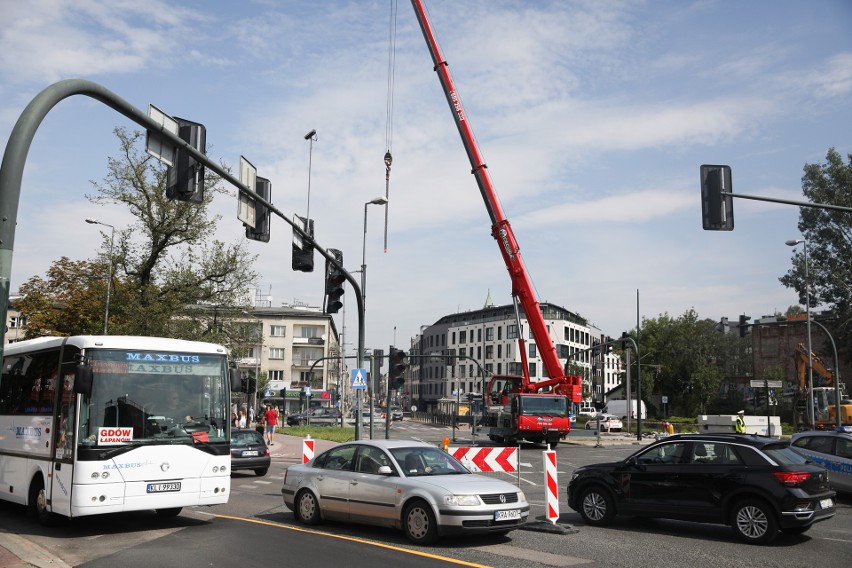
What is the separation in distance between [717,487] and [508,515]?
128 inches

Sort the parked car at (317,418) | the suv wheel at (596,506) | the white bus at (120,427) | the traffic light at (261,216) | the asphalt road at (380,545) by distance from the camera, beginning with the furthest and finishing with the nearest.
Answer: the parked car at (317,418) → the traffic light at (261,216) → the suv wheel at (596,506) → the white bus at (120,427) → the asphalt road at (380,545)

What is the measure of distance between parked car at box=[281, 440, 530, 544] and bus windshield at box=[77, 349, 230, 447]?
176cm

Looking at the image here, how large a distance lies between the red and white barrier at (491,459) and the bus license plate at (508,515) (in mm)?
3518

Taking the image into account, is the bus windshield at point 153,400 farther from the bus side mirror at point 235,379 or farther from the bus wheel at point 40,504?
the bus wheel at point 40,504

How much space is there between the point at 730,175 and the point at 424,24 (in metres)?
21.9

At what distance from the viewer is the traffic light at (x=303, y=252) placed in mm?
16984

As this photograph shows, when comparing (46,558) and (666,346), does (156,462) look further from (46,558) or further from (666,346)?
(666,346)

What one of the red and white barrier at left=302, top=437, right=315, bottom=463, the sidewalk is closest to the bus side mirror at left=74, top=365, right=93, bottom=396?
the sidewalk

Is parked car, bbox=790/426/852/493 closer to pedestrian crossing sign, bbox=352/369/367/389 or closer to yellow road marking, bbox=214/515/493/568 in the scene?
yellow road marking, bbox=214/515/493/568

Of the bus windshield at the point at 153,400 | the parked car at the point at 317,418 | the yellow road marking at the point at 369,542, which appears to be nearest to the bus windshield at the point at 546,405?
the yellow road marking at the point at 369,542

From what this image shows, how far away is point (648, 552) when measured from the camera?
10.4 metres

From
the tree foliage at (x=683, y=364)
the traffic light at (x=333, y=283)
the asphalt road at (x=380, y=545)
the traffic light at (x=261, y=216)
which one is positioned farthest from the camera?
the tree foliage at (x=683, y=364)

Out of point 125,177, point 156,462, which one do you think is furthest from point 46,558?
point 125,177

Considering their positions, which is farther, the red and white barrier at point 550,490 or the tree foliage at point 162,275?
the tree foliage at point 162,275
